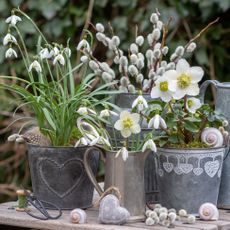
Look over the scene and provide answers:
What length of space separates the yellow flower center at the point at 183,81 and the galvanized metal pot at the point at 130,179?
0.17 meters

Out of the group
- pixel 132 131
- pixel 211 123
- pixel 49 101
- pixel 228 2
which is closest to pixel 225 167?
pixel 211 123

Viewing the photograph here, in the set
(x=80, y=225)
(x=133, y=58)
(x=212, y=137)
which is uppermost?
(x=133, y=58)

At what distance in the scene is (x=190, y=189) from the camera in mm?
1916

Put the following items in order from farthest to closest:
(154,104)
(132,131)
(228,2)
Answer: (228,2) < (154,104) < (132,131)

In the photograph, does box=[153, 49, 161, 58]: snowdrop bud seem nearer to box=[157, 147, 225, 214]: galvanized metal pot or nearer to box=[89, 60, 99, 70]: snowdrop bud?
box=[89, 60, 99, 70]: snowdrop bud

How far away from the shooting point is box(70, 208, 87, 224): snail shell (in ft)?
6.10

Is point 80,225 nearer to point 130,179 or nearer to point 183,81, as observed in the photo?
point 130,179

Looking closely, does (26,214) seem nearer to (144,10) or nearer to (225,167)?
(225,167)

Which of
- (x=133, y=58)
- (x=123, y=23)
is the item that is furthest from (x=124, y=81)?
(x=123, y=23)

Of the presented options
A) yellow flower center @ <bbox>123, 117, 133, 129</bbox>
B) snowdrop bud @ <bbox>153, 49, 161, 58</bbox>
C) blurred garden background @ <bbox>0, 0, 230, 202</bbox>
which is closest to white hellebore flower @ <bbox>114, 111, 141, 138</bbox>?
yellow flower center @ <bbox>123, 117, 133, 129</bbox>

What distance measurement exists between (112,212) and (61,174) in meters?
0.21

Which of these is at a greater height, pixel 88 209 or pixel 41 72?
pixel 41 72

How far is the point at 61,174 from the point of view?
198cm

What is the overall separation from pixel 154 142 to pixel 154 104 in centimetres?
9
